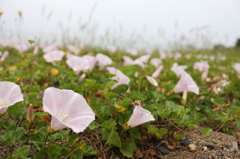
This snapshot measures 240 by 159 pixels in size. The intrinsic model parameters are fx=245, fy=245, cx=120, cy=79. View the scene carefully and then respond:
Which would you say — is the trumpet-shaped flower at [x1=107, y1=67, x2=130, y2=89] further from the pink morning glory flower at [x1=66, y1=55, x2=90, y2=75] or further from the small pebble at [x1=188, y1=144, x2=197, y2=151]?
the small pebble at [x1=188, y1=144, x2=197, y2=151]

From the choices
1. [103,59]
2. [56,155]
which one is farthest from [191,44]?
[56,155]

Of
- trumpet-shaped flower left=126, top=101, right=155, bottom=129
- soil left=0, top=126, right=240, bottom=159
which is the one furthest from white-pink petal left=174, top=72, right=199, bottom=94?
trumpet-shaped flower left=126, top=101, right=155, bottom=129

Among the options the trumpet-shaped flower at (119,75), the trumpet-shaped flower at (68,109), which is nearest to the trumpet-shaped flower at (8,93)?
the trumpet-shaped flower at (68,109)

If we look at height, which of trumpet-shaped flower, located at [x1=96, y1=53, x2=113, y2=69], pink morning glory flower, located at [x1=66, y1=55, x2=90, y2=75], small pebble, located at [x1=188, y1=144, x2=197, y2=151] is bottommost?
trumpet-shaped flower, located at [x1=96, y1=53, x2=113, y2=69]

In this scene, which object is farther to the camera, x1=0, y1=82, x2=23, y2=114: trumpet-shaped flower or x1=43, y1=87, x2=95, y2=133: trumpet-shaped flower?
x1=0, y1=82, x2=23, y2=114: trumpet-shaped flower

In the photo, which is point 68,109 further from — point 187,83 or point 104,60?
point 104,60

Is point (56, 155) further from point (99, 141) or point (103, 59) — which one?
point (103, 59)

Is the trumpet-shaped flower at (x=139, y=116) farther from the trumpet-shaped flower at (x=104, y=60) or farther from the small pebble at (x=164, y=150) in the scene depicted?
the trumpet-shaped flower at (x=104, y=60)

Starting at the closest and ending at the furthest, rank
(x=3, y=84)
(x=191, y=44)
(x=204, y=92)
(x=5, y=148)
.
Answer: (x=3, y=84) < (x=5, y=148) < (x=204, y=92) < (x=191, y=44)

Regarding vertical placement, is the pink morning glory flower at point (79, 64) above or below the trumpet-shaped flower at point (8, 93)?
below
